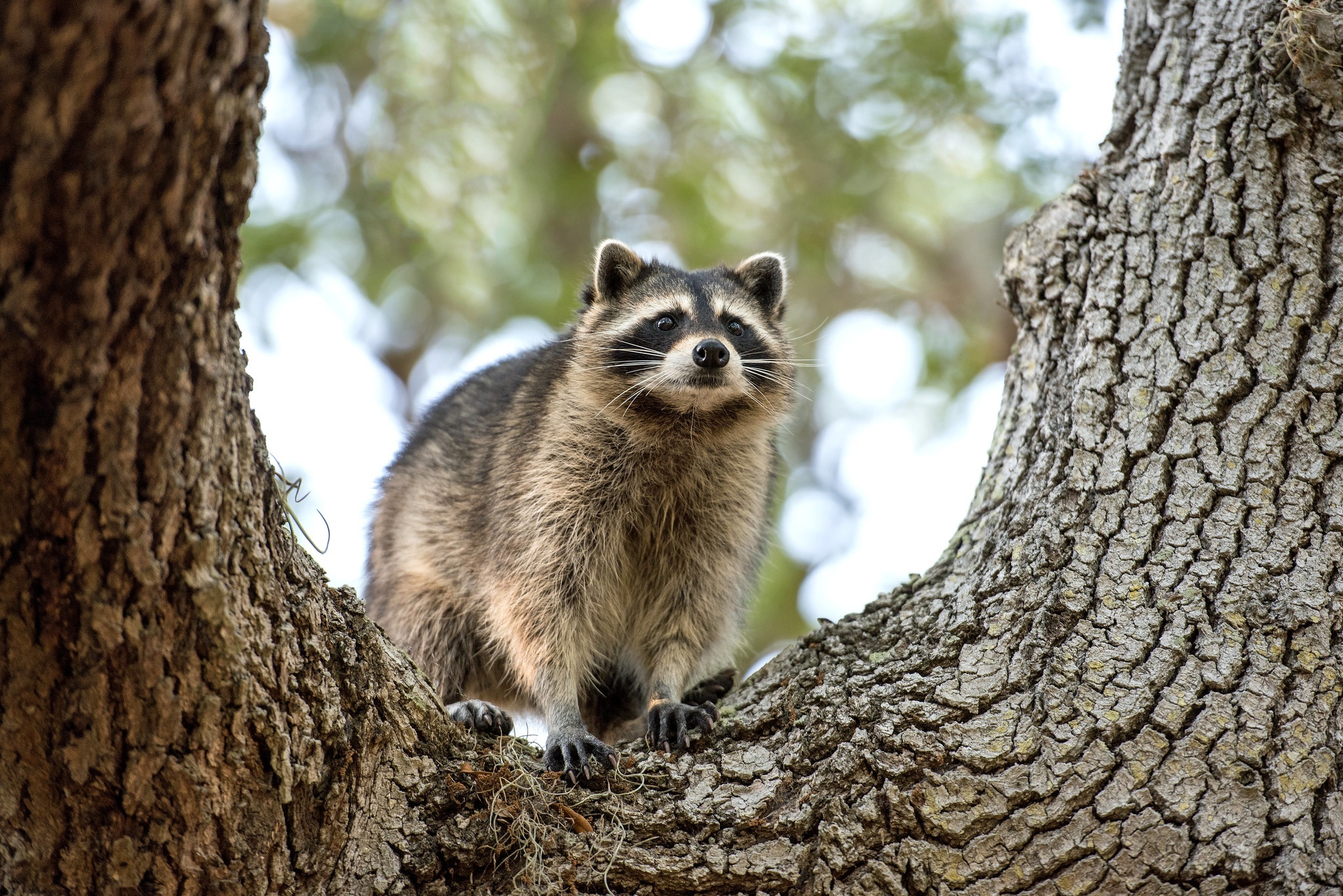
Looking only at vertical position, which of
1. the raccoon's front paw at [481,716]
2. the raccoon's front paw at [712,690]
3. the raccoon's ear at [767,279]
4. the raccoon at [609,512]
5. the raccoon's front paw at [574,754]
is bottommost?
the raccoon's front paw at [574,754]

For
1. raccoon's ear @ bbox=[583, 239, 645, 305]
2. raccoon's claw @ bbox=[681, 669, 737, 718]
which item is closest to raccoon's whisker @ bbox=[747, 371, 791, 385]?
raccoon's ear @ bbox=[583, 239, 645, 305]

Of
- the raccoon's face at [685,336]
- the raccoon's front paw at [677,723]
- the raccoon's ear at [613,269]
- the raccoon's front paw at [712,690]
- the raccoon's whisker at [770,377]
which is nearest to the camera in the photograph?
the raccoon's front paw at [677,723]

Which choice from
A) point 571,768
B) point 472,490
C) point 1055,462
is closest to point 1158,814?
point 1055,462

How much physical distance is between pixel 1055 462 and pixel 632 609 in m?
1.82

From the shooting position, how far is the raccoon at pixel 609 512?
4.06 m

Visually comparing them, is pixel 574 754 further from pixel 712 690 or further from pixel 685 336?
pixel 685 336

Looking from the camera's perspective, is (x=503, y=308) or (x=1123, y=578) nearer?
(x=1123, y=578)

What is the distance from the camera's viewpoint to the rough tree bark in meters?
1.90

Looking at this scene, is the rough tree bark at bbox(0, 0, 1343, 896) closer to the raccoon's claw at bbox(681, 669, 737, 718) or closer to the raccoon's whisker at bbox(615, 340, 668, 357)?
the raccoon's claw at bbox(681, 669, 737, 718)

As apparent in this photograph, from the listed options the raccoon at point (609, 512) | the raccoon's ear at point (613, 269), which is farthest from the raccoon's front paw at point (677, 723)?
the raccoon's ear at point (613, 269)

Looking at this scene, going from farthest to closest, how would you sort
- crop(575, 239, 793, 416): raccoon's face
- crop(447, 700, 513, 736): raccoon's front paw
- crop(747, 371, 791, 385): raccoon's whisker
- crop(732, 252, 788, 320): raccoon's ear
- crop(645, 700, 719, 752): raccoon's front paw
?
crop(732, 252, 788, 320): raccoon's ear → crop(747, 371, 791, 385): raccoon's whisker → crop(575, 239, 793, 416): raccoon's face → crop(447, 700, 513, 736): raccoon's front paw → crop(645, 700, 719, 752): raccoon's front paw

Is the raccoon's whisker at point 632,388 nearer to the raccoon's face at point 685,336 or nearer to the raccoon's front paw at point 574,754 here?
the raccoon's face at point 685,336

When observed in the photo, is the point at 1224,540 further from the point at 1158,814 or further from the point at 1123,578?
the point at 1158,814

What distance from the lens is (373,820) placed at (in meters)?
2.71
